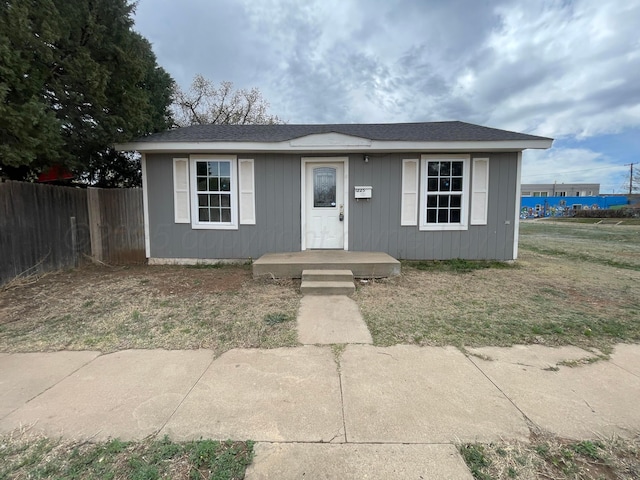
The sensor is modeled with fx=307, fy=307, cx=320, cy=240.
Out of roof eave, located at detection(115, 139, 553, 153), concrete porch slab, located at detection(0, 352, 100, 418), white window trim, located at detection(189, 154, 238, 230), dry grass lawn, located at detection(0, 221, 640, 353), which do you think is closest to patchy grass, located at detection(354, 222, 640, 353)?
dry grass lawn, located at detection(0, 221, 640, 353)

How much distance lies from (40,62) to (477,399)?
744 cm

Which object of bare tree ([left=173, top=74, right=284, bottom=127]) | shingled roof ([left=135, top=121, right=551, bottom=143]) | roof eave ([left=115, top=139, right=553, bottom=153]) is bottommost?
roof eave ([left=115, top=139, right=553, bottom=153])

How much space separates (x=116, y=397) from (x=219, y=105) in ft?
69.2

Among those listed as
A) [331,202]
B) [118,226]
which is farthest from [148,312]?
[118,226]

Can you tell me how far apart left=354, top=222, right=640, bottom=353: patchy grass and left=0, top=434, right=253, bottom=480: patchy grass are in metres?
1.86

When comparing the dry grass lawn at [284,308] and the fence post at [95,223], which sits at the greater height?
the fence post at [95,223]

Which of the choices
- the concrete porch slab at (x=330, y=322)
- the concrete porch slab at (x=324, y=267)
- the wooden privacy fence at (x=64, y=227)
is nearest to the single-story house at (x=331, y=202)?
the wooden privacy fence at (x=64, y=227)

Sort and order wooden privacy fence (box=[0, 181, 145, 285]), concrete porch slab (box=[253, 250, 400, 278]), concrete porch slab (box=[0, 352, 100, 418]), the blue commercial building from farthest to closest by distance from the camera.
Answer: the blue commercial building → concrete porch slab (box=[253, 250, 400, 278]) → wooden privacy fence (box=[0, 181, 145, 285]) → concrete porch slab (box=[0, 352, 100, 418])

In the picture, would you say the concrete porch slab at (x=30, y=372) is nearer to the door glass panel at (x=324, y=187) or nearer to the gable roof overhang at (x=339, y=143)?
the gable roof overhang at (x=339, y=143)

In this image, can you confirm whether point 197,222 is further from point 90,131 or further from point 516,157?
point 516,157

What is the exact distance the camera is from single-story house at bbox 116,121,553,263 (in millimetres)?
6758

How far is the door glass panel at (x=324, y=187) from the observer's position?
22.6 ft

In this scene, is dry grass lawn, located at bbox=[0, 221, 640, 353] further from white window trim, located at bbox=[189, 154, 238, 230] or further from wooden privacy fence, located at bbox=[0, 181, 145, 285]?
white window trim, located at bbox=[189, 154, 238, 230]

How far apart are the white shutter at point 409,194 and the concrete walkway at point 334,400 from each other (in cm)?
411
